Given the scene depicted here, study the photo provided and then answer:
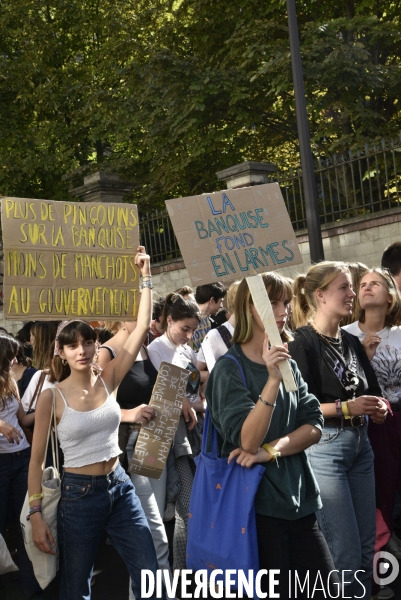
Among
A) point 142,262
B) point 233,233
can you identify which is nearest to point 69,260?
point 142,262

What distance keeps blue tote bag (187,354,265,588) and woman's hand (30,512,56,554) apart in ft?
2.47

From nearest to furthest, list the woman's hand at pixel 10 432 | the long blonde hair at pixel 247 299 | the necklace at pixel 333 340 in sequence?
1. the long blonde hair at pixel 247 299
2. the necklace at pixel 333 340
3. the woman's hand at pixel 10 432

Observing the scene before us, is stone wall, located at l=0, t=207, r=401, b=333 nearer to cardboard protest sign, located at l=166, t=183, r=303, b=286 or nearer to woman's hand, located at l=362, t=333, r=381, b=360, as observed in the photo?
woman's hand, located at l=362, t=333, r=381, b=360

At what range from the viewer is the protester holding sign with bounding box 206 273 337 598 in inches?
137

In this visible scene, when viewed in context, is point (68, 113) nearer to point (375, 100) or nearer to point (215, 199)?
point (375, 100)

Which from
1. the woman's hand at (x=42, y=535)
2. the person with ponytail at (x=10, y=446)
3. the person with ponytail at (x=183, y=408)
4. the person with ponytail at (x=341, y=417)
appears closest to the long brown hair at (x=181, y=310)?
the person with ponytail at (x=183, y=408)

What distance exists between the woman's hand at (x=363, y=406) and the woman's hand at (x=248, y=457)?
87 centimetres

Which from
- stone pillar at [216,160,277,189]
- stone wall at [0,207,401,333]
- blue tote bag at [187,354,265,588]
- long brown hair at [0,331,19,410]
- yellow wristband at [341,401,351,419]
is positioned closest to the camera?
blue tote bag at [187,354,265,588]

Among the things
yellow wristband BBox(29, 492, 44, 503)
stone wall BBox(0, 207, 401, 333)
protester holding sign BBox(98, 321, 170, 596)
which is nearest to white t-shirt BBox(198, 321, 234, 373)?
protester holding sign BBox(98, 321, 170, 596)

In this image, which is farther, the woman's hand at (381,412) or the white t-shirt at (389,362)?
the white t-shirt at (389,362)

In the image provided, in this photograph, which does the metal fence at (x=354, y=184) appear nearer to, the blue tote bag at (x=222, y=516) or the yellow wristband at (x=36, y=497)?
the yellow wristband at (x=36, y=497)

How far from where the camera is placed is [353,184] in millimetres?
13141

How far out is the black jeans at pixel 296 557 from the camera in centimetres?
347

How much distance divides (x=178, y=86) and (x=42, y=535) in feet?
47.5
